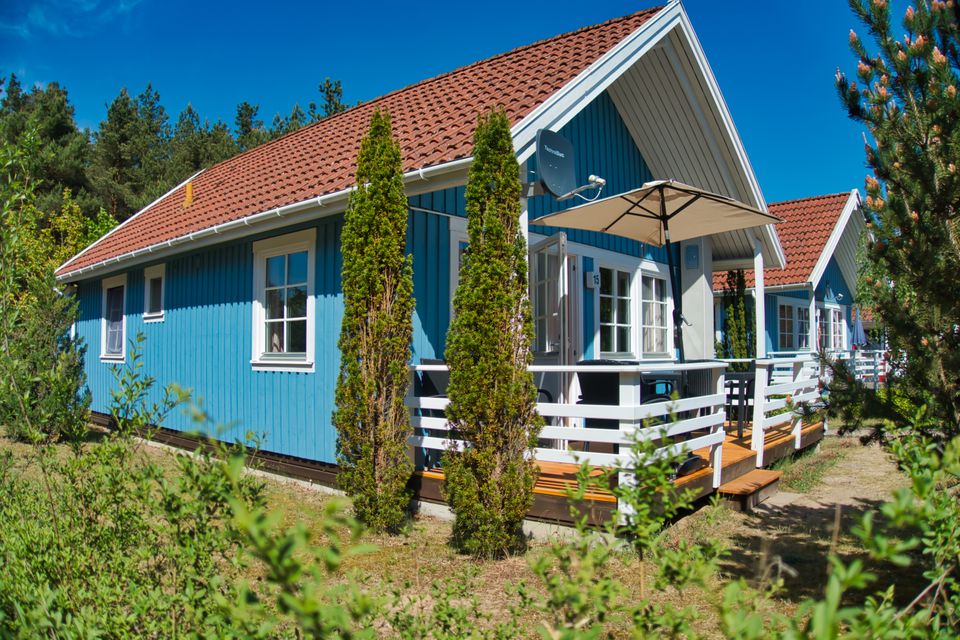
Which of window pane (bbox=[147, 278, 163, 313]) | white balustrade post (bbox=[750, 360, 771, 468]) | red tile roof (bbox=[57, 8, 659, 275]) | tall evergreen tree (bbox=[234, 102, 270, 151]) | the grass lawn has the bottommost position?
the grass lawn

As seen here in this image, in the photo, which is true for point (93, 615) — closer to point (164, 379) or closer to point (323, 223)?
point (323, 223)

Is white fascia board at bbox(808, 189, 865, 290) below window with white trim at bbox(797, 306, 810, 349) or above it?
above

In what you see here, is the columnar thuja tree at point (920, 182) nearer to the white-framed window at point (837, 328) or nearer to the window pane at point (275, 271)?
the window pane at point (275, 271)

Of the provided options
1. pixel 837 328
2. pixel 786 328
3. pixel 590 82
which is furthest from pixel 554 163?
pixel 837 328

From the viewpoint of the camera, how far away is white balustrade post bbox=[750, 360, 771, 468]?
7.49 m

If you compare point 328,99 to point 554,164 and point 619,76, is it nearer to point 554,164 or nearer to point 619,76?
point 619,76

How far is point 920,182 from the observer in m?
3.55

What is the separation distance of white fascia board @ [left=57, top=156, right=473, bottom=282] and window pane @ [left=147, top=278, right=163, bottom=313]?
1.24 feet

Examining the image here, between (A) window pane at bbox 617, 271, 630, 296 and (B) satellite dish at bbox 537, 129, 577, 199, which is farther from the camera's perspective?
(A) window pane at bbox 617, 271, 630, 296

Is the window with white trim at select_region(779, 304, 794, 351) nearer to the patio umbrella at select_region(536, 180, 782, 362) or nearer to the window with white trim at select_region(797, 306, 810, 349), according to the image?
the window with white trim at select_region(797, 306, 810, 349)

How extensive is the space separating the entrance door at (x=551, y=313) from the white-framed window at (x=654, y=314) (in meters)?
2.54

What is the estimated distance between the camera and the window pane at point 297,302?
25.7 ft

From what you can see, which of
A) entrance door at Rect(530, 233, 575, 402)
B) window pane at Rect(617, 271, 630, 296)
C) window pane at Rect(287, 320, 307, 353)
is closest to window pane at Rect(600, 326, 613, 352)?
window pane at Rect(617, 271, 630, 296)

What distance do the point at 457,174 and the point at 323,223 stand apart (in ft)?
6.93
